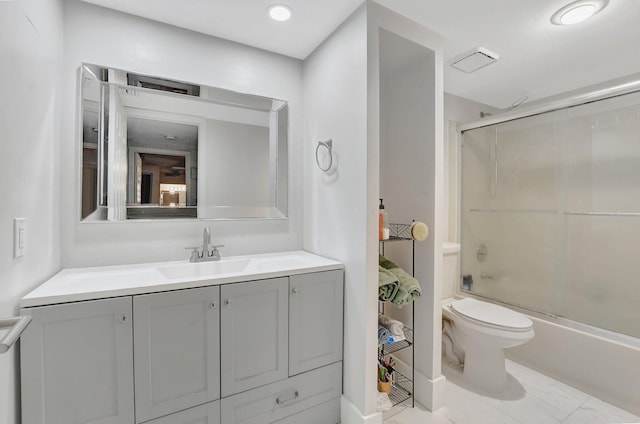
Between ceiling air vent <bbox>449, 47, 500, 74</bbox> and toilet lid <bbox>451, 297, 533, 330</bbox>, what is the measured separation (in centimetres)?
179

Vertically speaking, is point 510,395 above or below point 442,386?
below

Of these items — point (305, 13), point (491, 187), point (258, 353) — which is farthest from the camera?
point (491, 187)

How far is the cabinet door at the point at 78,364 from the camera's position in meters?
1.02

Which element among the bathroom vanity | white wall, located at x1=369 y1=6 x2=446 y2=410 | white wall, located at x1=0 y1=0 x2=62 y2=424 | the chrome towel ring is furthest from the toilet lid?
white wall, located at x1=0 y1=0 x2=62 y2=424

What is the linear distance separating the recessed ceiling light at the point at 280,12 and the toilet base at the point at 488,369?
245 cm

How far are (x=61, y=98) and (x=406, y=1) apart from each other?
185cm

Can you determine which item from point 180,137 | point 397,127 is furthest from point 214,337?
point 397,127

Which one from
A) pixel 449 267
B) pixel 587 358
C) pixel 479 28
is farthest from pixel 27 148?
pixel 587 358

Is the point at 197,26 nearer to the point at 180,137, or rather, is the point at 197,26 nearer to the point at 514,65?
the point at 180,137

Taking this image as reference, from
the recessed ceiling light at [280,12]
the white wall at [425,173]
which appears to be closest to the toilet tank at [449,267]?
the white wall at [425,173]

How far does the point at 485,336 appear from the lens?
1894mm

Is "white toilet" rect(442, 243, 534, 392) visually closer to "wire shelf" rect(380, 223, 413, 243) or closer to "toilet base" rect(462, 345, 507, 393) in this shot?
"toilet base" rect(462, 345, 507, 393)

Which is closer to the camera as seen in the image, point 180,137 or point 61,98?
point 61,98

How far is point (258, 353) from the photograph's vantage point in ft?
4.65
